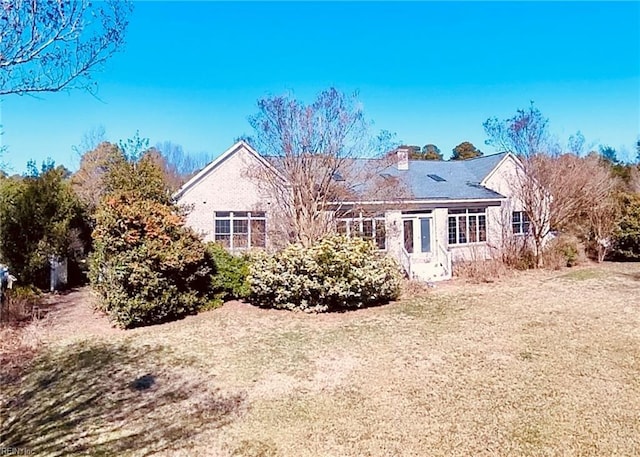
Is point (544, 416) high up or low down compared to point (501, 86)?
down

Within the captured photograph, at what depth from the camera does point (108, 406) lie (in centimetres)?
624

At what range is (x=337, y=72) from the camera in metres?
16.9

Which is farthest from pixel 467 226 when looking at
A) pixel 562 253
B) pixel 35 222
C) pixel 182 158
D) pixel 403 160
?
pixel 182 158

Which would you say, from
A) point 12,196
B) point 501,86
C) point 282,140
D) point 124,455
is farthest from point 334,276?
point 501,86

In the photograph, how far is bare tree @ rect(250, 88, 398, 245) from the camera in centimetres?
1583

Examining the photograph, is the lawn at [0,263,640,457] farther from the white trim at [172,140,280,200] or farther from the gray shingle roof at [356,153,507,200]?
the gray shingle roof at [356,153,507,200]

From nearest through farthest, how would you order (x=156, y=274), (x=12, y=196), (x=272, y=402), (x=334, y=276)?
(x=272, y=402) < (x=156, y=274) < (x=334, y=276) < (x=12, y=196)

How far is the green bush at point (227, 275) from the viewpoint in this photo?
42.5 ft

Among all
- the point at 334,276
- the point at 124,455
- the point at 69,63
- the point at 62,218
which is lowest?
the point at 124,455

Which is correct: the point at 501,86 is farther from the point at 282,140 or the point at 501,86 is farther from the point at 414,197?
the point at 282,140

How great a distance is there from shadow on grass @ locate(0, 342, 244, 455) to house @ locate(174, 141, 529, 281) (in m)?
9.29

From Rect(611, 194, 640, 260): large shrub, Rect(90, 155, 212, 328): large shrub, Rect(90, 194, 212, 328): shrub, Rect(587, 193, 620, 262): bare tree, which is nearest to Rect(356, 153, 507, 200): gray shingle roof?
Rect(587, 193, 620, 262): bare tree

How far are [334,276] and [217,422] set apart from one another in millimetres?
7359

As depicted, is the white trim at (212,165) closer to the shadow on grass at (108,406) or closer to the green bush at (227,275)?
the green bush at (227,275)
